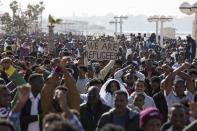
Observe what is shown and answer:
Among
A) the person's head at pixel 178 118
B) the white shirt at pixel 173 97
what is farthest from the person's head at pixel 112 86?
the person's head at pixel 178 118

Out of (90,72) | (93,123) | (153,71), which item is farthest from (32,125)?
(153,71)

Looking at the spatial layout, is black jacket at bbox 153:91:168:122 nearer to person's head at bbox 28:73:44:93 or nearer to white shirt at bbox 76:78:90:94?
person's head at bbox 28:73:44:93

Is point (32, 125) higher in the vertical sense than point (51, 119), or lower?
lower

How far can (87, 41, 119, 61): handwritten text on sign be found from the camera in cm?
1289

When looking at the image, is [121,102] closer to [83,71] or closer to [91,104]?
[91,104]

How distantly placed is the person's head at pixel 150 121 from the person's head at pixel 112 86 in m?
3.12

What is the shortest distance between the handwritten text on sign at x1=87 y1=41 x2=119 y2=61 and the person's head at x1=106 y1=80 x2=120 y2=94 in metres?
3.72

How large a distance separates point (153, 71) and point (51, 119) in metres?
7.84

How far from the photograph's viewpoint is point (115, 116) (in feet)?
22.6

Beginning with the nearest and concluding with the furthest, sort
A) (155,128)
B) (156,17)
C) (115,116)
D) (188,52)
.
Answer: (155,128), (115,116), (188,52), (156,17)

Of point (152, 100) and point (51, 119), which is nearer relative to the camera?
point (51, 119)

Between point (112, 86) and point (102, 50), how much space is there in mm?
3911

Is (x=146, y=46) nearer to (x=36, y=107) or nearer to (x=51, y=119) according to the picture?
(x=36, y=107)

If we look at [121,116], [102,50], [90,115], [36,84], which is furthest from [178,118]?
[102,50]
